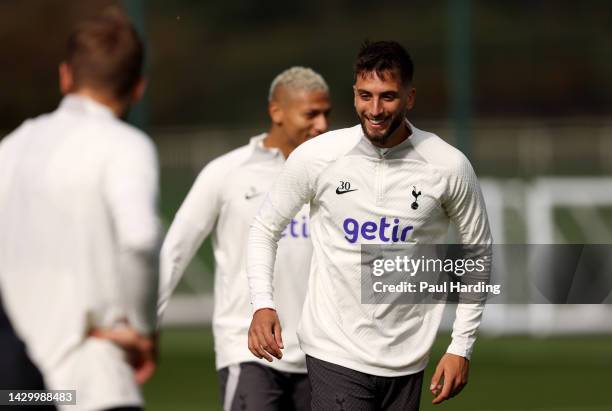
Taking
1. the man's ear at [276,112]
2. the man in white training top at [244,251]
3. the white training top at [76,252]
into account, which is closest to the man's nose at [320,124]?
the man in white training top at [244,251]

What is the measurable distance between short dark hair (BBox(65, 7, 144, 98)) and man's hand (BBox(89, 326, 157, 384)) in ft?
2.10

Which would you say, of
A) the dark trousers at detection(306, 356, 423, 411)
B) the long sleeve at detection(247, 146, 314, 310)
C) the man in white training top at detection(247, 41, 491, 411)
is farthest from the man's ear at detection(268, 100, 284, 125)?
the dark trousers at detection(306, 356, 423, 411)

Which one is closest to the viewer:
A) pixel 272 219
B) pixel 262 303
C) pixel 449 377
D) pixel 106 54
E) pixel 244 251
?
pixel 106 54

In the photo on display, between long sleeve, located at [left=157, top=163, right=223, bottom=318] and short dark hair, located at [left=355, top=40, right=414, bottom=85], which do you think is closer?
short dark hair, located at [left=355, top=40, right=414, bottom=85]

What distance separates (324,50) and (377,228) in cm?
2444

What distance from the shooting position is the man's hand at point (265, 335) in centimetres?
457

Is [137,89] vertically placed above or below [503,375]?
above

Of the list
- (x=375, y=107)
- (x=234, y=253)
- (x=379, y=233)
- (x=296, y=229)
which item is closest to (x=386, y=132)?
(x=375, y=107)

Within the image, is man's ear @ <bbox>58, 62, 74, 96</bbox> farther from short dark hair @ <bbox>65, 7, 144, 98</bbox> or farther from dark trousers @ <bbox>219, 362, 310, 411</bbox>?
dark trousers @ <bbox>219, 362, 310, 411</bbox>

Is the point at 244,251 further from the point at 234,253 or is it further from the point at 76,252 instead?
the point at 76,252

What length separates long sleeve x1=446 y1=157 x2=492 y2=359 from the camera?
467cm

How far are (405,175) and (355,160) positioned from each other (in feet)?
0.59

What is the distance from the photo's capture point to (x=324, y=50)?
1137 inches

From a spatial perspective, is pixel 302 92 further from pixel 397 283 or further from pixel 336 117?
pixel 336 117
